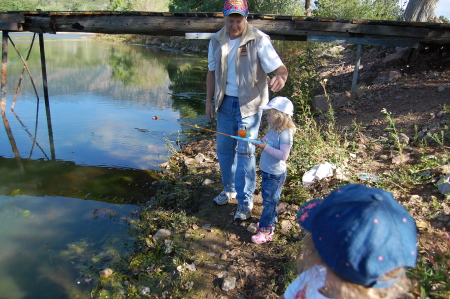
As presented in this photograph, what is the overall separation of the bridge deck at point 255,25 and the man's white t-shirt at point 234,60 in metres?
4.22

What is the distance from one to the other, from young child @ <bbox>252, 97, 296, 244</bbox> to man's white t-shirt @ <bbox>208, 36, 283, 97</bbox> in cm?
50

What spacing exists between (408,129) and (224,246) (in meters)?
3.35

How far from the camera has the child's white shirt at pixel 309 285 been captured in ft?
4.41

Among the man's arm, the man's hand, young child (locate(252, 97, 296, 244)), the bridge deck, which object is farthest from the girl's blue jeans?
the bridge deck

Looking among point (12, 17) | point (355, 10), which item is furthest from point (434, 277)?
point (355, 10)

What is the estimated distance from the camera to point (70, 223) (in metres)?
3.86

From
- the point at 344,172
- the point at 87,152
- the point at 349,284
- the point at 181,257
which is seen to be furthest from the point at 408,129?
the point at 87,152

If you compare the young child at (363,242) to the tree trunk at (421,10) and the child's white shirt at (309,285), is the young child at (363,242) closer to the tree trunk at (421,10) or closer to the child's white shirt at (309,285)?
the child's white shirt at (309,285)

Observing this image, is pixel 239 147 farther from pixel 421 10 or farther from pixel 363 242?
pixel 421 10

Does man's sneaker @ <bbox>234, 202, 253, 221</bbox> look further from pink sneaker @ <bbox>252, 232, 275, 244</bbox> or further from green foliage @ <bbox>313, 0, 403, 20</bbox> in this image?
green foliage @ <bbox>313, 0, 403, 20</bbox>

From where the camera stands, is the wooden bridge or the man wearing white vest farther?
the wooden bridge

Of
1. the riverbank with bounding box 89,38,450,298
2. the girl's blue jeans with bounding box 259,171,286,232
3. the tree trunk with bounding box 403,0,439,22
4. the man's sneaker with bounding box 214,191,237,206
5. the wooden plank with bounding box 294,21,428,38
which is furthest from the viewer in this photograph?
the tree trunk with bounding box 403,0,439,22

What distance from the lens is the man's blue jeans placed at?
3.30 m

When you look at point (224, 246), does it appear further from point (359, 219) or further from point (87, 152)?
point (87, 152)
